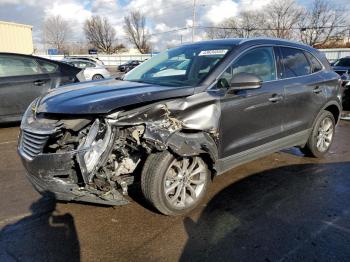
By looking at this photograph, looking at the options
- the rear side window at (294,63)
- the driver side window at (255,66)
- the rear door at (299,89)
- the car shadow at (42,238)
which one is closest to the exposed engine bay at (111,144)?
the car shadow at (42,238)

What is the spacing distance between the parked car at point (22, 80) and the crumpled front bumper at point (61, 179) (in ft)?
14.6

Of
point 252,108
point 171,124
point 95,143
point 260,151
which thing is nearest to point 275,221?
point 260,151

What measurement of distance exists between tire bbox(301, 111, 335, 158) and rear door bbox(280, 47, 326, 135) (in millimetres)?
210

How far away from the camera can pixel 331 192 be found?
419 cm

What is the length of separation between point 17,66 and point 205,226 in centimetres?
589

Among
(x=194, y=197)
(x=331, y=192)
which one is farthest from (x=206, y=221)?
(x=331, y=192)

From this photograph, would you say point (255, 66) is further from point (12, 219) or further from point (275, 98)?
point (12, 219)

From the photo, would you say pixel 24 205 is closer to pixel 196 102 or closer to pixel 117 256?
pixel 117 256

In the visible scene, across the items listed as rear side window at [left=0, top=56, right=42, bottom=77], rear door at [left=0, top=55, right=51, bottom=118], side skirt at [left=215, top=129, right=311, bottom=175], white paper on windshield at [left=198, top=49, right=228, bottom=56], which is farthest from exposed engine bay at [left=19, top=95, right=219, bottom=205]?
rear side window at [left=0, top=56, right=42, bottom=77]

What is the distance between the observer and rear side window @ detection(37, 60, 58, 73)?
769 cm

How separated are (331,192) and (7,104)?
20.1 feet

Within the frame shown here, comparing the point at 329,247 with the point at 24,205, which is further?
the point at 24,205

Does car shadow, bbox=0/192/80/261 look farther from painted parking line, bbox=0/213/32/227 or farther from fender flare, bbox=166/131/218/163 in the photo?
fender flare, bbox=166/131/218/163

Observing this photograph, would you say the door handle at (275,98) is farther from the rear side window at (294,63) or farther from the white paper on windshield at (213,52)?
the white paper on windshield at (213,52)
